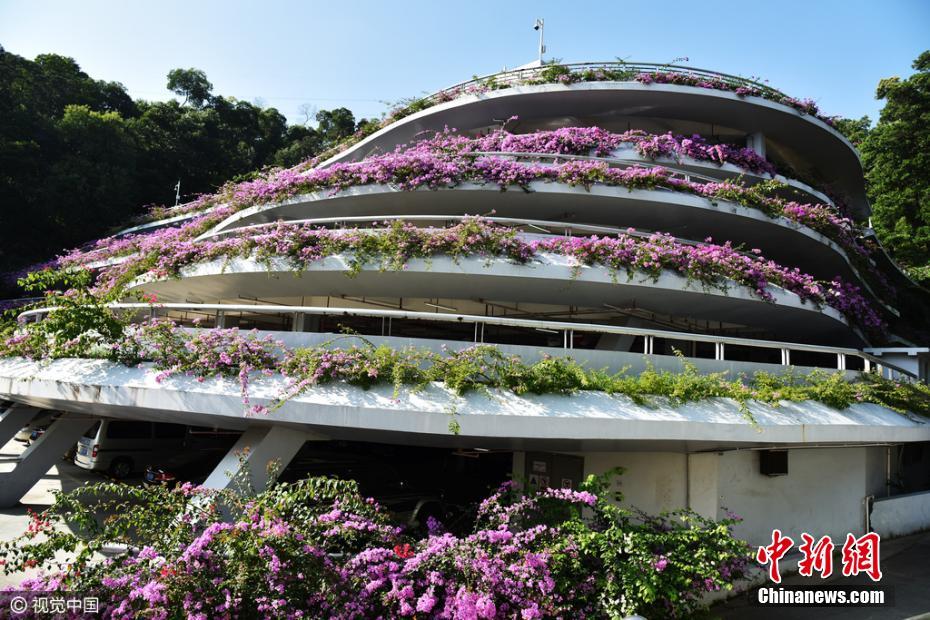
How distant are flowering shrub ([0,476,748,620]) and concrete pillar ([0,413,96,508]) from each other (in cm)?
729

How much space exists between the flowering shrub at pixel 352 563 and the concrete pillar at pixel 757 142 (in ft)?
49.2

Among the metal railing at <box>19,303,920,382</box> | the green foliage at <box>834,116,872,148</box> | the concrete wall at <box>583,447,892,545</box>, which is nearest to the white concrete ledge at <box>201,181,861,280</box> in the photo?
the metal railing at <box>19,303,920,382</box>

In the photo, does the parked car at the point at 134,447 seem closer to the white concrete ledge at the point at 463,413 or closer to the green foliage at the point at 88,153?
the white concrete ledge at the point at 463,413

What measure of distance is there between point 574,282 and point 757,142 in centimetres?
1107

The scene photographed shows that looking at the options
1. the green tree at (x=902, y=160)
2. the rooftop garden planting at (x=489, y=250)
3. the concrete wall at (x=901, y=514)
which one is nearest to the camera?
the rooftop garden planting at (x=489, y=250)

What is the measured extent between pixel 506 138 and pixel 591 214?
323 centimetres

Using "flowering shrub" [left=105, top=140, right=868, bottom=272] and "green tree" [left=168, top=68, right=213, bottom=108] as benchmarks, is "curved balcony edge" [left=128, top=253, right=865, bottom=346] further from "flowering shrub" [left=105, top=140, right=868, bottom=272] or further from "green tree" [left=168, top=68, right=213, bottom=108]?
"green tree" [left=168, top=68, right=213, bottom=108]

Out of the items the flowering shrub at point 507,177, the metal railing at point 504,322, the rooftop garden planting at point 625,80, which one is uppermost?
the rooftop garden planting at point 625,80

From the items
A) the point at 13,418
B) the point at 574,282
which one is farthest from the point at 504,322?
the point at 13,418

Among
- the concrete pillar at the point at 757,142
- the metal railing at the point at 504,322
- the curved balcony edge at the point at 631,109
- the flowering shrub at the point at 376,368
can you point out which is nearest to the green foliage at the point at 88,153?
the curved balcony edge at the point at 631,109

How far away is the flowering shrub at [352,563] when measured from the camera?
585 centimetres

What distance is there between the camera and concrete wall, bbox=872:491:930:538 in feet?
42.9

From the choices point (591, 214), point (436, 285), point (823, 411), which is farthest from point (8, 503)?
point (823, 411)

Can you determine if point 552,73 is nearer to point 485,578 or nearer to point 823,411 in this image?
point 823,411
